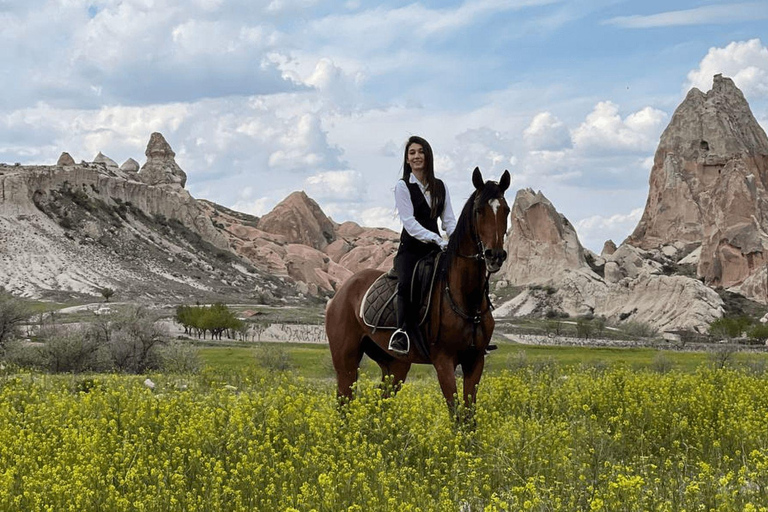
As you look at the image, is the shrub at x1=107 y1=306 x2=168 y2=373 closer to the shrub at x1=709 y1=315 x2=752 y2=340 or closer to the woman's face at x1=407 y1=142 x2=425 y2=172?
the woman's face at x1=407 y1=142 x2=425 y2=172

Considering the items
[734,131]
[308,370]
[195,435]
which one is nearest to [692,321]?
[308,370]

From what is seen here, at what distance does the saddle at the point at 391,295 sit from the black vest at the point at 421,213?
0.60ft

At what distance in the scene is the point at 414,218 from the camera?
374 inches

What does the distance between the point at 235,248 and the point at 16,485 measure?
147m

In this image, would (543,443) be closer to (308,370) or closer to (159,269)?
(308,370)

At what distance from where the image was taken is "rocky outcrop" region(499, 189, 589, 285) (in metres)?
129

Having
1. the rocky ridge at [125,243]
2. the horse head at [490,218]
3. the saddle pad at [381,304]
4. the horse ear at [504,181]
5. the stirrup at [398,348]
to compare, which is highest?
the rocky ridge at [125,243]

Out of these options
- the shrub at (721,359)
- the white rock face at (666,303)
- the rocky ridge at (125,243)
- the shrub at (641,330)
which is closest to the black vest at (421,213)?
the shrub at (721,359)

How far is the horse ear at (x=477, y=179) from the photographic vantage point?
8.69m

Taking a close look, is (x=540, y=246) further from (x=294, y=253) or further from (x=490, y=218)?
(x=490, y=218)

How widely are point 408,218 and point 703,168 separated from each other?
534ft

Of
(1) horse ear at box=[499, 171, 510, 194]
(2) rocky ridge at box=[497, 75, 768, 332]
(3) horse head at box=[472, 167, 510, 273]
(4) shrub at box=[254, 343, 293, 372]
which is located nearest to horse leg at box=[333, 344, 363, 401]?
(3) horse head at box=[472, 167, 510, 273]

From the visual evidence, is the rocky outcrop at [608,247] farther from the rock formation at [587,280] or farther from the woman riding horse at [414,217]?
the woman riding horse at [414,217]

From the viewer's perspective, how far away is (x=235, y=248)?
498 ft
